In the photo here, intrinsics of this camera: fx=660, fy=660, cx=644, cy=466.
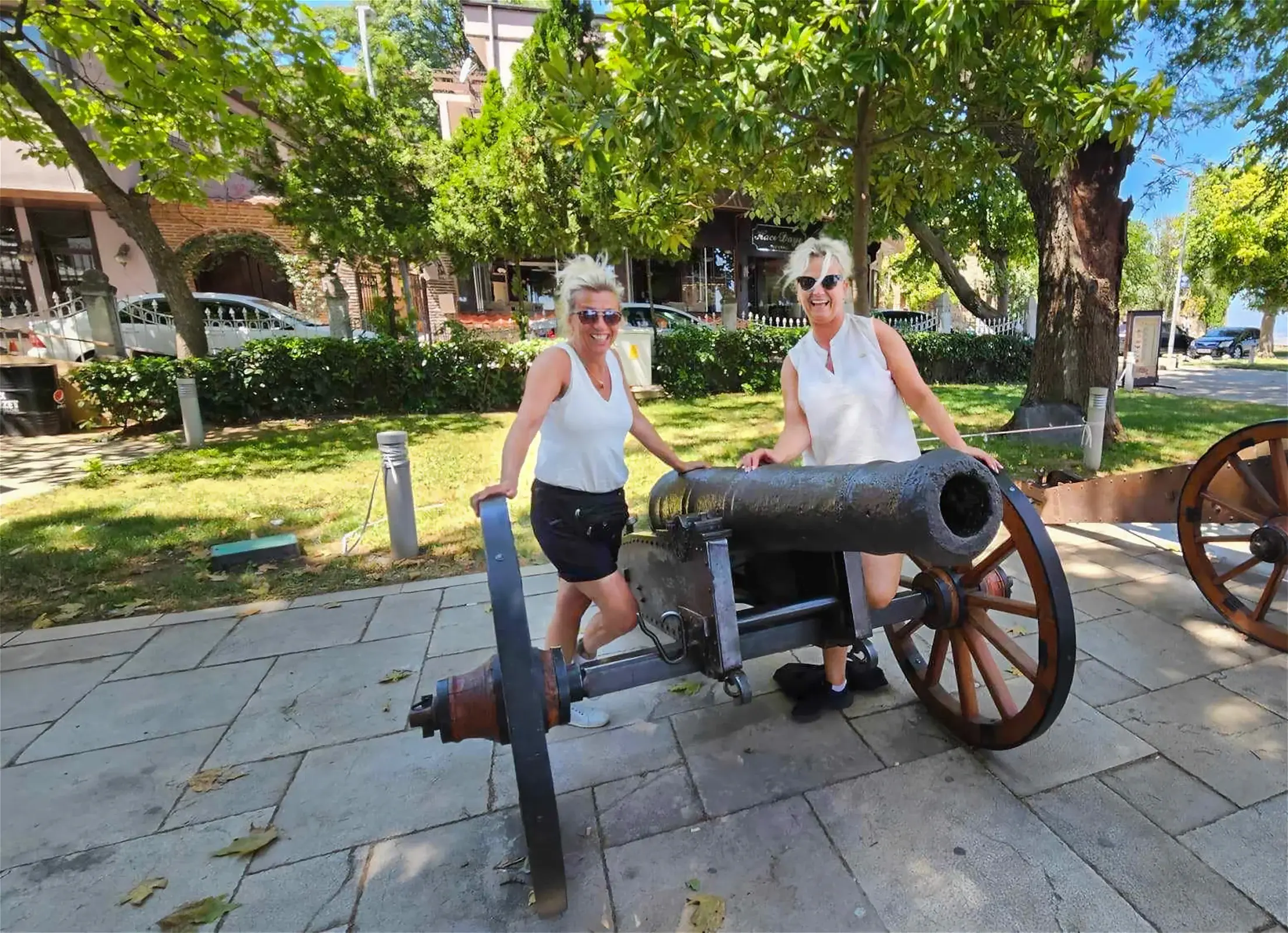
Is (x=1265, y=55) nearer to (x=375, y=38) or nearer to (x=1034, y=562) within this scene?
(x=1034, y=562)

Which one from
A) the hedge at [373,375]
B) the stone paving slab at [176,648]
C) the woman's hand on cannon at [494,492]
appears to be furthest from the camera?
the hedge at [373,375]

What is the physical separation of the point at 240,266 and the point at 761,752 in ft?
73.9

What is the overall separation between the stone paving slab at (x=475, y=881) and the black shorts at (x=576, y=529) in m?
0.73

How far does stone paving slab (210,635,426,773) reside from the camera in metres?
2.46

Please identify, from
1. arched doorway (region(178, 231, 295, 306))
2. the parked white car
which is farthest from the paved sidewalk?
arched doorway (region(178, 231, 295, 306))

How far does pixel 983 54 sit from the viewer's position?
4059mm

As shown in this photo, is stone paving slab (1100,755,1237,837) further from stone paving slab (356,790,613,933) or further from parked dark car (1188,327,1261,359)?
parked dark car (1188,327,1261,359)

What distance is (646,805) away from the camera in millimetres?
2035

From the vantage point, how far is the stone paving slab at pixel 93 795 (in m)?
2.00

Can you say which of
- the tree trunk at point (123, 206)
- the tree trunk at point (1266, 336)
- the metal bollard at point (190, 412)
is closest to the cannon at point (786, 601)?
the metal bollard at point (190, 412)

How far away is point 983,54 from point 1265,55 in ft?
14.4

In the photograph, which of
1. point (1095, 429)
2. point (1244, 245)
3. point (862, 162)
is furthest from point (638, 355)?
point (1244, 245)

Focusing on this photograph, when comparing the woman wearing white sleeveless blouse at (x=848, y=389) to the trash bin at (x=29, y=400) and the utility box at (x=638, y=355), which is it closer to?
the utility box at (x=638, y=355)

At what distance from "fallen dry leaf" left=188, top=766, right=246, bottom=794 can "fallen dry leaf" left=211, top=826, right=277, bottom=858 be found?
1.05 feet
